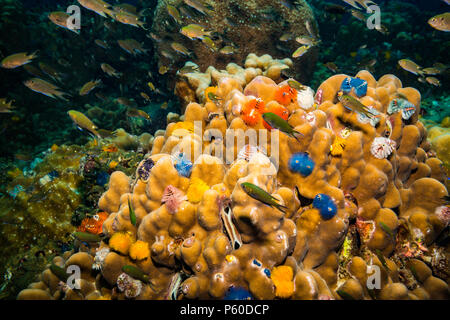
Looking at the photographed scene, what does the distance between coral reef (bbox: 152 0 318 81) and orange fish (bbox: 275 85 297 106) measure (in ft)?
18.3

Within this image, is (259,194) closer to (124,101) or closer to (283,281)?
(283,281)

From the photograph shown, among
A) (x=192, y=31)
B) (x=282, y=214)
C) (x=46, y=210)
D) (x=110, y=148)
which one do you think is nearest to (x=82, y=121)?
(x=110, y=148)

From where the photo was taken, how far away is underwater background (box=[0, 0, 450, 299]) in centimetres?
427

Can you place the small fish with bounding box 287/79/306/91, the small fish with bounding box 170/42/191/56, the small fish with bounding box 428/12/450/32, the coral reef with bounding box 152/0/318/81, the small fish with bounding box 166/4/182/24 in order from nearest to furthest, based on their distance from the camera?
the small fish with bounding box 287/79/306/91
the small fish with bounding box 428/12/450/32
the small fish with bounding box 166/4/182/24
the small fish with bounding box 170/42/191/56
the coral reef with bounding box 152/0/318/81

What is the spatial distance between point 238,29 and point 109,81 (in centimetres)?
791

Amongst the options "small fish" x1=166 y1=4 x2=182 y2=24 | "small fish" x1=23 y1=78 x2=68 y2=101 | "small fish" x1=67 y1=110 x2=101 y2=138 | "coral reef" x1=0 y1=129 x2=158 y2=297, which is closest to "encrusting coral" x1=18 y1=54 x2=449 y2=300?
"coral reef" x1=0 y1=129 x2=158 y2=297

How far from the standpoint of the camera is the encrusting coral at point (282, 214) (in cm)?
204

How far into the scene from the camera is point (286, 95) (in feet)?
9.27

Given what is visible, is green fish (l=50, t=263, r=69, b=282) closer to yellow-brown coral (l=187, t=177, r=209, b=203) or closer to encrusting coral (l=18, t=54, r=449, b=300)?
encrusting coral (l=18, t=54, r=449, b=300)

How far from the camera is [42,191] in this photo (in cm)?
439

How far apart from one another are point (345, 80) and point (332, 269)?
2409mm

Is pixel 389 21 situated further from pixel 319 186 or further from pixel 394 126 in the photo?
pixel 319 186

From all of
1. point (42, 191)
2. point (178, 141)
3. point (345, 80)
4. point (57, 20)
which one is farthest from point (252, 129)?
point (57, 20)

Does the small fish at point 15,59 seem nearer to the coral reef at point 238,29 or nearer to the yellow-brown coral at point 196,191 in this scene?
the coral reef at point 238,29
